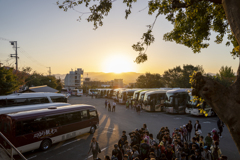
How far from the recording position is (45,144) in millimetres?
9914

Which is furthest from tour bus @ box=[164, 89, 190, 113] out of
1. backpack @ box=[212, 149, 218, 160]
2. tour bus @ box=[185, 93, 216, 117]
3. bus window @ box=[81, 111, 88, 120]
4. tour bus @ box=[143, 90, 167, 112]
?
backpack @ box=[212, 149, 218, 160]

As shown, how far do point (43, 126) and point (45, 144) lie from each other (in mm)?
1167

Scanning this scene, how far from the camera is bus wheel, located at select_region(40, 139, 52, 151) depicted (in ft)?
32.0

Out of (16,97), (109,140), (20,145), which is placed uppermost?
(16,97)

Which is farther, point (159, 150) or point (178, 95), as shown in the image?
point (178, 95)

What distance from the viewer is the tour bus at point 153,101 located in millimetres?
23922

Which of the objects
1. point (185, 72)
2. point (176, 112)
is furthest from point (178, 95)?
point (185, 72)

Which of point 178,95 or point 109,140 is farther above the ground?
point 178,95

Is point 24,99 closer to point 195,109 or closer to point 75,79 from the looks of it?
point 195,109

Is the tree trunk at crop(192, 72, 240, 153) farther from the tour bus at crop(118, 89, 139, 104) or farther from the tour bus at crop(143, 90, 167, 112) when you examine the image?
the tour bus at crop(118, 89, 139, 104)

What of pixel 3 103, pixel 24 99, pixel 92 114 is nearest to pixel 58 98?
pixel 24 99

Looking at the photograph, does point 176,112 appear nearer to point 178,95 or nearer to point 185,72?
point 178,95

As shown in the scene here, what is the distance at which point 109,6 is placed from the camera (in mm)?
7086

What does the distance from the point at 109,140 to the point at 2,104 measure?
1070 centimetres
